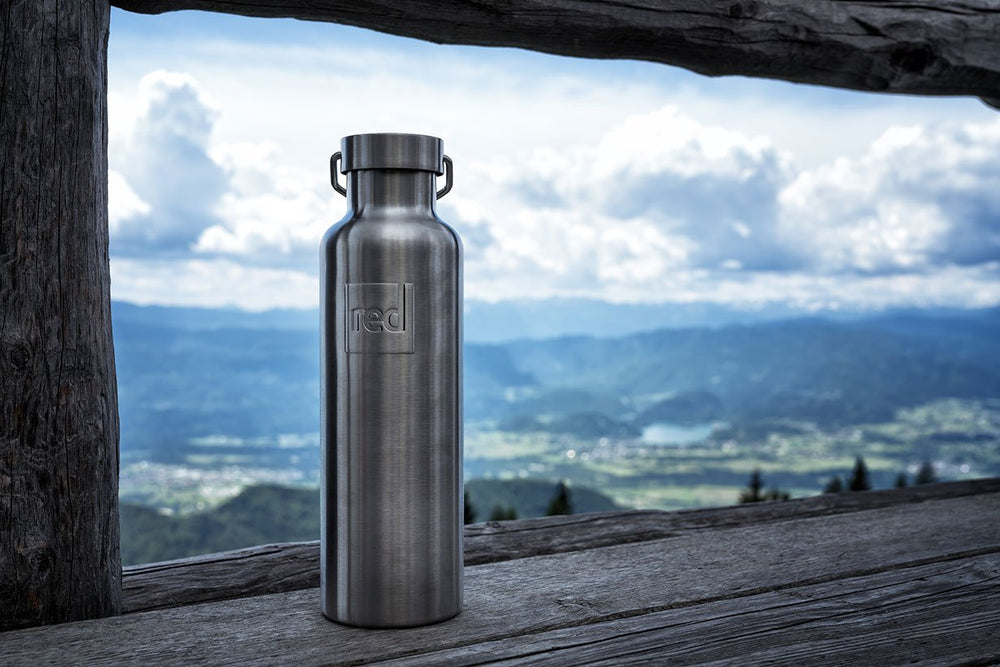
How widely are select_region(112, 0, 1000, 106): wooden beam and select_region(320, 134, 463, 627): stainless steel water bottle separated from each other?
57cm

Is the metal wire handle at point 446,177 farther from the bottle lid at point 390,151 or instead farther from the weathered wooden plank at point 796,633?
the weathered wooden plank at point 796,633

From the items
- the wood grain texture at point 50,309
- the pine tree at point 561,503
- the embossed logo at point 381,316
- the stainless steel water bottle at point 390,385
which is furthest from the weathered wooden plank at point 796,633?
the pine tree at point 561,503

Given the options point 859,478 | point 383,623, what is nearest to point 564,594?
point 383,623

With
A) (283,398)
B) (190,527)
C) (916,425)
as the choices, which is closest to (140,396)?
(283,398)

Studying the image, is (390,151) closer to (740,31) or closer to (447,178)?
(447,178)

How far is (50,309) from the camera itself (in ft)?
4.44

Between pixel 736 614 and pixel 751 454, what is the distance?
2248 centimetres

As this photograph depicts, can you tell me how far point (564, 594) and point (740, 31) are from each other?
1.34 metres

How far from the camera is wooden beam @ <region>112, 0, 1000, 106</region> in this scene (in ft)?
5.68

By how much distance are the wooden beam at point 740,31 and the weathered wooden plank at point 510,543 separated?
3.46 ft

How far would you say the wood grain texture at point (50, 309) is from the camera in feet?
4.39

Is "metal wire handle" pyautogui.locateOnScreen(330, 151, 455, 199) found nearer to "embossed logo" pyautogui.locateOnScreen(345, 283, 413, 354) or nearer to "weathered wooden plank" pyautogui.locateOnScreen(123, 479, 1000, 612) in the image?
"embossed logo" pyautogui.locateOnScreen(345, 283, 413, 354)

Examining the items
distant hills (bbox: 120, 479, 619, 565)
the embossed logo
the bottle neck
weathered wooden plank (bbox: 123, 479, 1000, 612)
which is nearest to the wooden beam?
the bottle neck

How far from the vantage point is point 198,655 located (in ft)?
3.99
